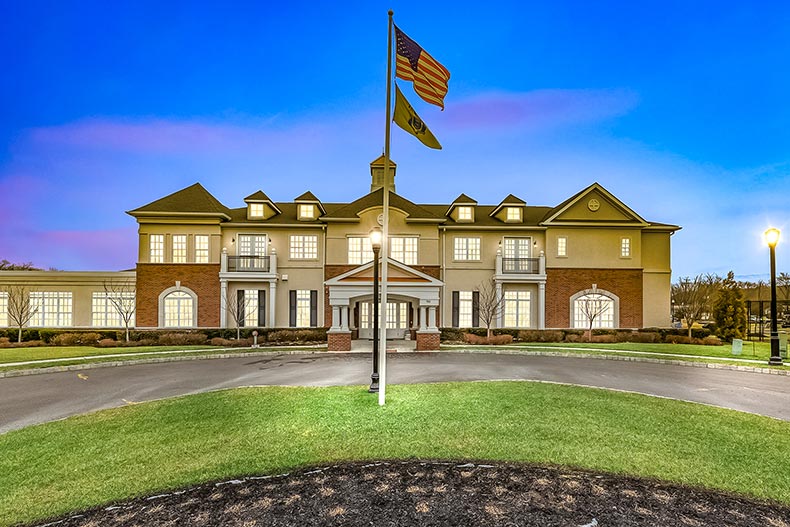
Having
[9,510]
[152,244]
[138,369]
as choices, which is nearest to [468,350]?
[138,369]

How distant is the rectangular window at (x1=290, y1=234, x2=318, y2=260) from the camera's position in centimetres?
2694

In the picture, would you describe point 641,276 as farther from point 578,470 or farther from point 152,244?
point 152,244

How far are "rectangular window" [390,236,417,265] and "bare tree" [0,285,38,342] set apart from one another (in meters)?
23.0

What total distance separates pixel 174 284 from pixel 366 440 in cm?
2342

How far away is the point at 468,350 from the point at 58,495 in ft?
54.8

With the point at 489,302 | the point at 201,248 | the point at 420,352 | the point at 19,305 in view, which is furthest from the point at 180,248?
the point at 489,302

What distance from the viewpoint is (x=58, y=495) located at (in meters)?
5.25

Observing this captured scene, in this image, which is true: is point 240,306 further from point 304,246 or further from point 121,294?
point 121,294

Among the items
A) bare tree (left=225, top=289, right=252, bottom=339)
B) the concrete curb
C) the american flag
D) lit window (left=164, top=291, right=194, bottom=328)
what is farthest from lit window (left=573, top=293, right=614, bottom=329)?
lit window (left=164, top=291, right=194, bottom=328)

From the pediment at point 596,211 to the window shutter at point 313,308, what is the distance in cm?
1608

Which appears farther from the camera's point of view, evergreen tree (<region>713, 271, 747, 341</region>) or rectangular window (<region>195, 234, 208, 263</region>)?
rectangular window (<region>195, 234, 208, 263</region>)

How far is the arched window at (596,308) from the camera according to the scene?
86.7 ft

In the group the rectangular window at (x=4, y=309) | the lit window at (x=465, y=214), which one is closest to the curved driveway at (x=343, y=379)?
the lit window at (x=465, y=214)

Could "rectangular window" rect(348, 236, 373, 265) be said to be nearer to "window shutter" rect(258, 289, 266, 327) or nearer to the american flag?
"window shutter" rect(258, 289, 266, 327)
